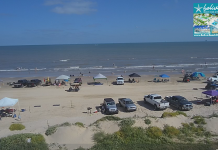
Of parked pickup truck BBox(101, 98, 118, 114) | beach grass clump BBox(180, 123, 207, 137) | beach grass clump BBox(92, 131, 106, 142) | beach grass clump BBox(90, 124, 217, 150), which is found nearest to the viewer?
beach grass clump BBox(90, 124, 217, 150)

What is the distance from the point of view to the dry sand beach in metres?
13.3

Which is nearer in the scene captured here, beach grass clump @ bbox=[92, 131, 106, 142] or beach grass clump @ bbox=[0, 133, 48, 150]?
beach grass clump @ bbox=[0, 133, 48, 150]

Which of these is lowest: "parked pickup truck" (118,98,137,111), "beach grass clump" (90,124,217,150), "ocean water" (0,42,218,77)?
"beach grass clump" (90,124,217,150)

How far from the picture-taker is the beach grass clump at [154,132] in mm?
12852

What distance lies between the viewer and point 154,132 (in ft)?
42.7

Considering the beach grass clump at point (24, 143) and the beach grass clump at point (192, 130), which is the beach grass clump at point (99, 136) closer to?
the beach grass clump at point (24, 143)

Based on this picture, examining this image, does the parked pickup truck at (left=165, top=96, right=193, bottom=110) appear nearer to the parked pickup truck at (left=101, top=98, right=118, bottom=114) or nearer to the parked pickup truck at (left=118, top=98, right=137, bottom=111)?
the parked pickup truck at (left=118, top=98, right=137, bottom=111)

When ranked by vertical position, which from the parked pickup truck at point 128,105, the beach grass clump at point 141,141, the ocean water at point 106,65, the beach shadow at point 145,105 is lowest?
the beach grass clump at point 141,141

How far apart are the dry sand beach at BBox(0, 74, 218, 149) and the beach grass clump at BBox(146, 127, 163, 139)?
779 millimetres

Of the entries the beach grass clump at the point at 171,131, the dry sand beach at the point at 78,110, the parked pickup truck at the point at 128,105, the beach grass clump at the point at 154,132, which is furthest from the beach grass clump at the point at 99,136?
the parked pickup truck at the point at 128,105

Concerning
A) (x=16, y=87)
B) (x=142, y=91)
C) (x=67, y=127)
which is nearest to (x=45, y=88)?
(x=16, y=87)

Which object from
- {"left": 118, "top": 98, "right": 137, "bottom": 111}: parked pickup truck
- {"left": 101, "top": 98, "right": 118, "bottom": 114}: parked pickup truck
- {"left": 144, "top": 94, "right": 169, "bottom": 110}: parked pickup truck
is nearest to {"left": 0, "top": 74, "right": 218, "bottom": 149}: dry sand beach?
{"left": 118, "top": 98, "right": 137, "bottom": 111}: parked pickup truck

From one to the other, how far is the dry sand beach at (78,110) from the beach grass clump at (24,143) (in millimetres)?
627

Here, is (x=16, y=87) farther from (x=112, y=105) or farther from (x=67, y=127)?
(x=67, y=127)
